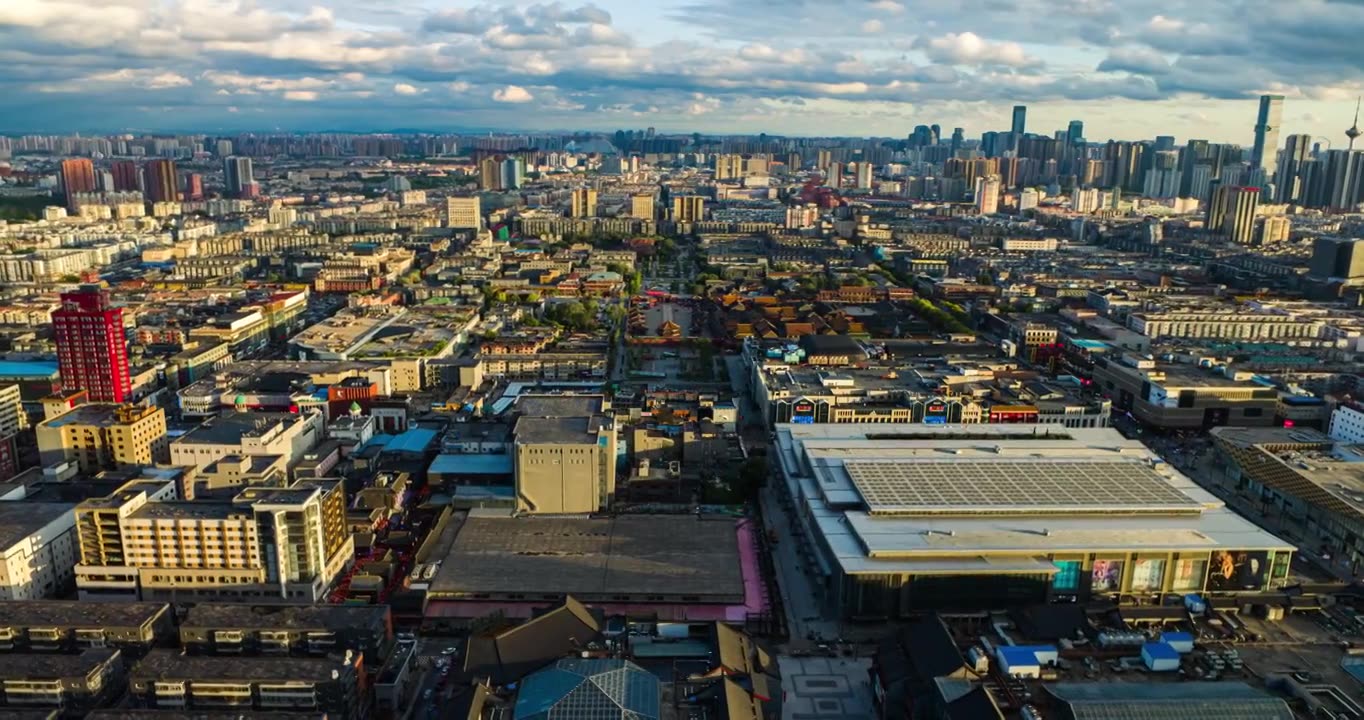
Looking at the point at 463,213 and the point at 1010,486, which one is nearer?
the point at 1010,486

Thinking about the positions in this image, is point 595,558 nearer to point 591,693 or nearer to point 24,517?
point 591,693

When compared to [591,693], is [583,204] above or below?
above

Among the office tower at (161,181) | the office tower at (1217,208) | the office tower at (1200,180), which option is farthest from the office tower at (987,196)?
the office tower at (161,181)

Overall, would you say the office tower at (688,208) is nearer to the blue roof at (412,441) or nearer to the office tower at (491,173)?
the office tower at (491,173)

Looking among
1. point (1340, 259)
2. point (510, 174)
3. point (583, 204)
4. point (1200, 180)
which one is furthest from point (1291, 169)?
point (510, 174)

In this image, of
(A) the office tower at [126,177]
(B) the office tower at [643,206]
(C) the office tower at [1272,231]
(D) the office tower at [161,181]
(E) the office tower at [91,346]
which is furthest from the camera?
(A) the office tower at [126,177]

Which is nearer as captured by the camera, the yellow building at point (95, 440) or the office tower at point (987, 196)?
the yellow building at point (95, 440)

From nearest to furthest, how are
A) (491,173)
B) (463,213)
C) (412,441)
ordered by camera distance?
1. (412,441)
2. (463,213)
3. (491,173)
